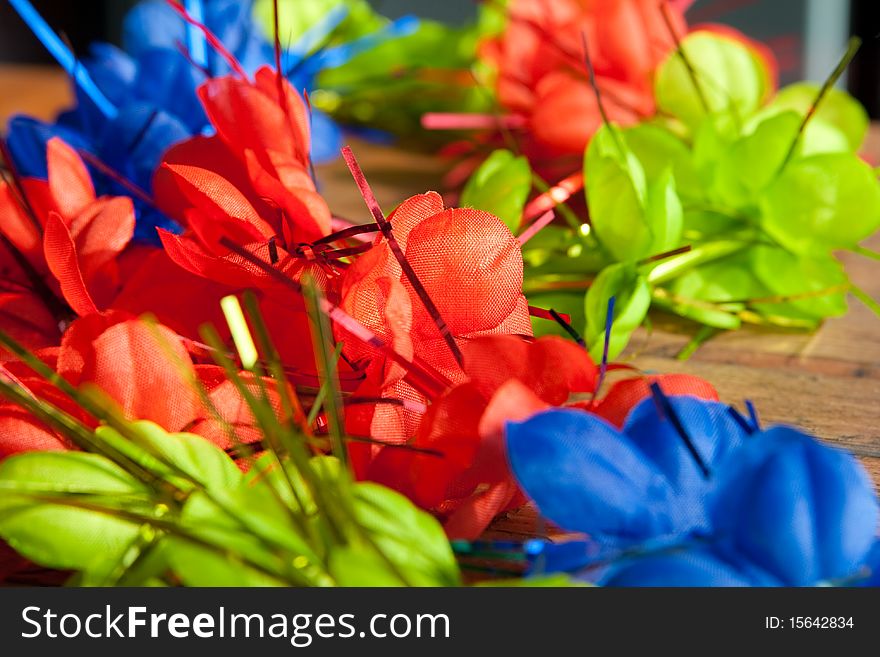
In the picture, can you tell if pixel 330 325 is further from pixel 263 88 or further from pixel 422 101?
pixel 422 101

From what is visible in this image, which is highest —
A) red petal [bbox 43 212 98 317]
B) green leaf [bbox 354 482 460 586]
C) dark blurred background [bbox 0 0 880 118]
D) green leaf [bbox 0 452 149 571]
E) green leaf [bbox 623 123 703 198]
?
dark blurred background [bbox 0 0 880 118]

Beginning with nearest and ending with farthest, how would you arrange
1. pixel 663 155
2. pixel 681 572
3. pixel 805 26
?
pixel 681 572, pixel 663 155, pixel 805 26

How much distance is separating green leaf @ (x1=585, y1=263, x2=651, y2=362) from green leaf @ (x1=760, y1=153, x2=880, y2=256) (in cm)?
7

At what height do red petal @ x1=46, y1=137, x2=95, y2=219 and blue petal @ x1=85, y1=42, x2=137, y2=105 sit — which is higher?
blue petal @ x1=85, y1=42, x2=137, y2=105

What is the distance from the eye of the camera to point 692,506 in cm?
18

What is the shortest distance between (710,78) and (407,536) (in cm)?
32

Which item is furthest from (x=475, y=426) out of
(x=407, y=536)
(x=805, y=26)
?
(x=805, y=26)

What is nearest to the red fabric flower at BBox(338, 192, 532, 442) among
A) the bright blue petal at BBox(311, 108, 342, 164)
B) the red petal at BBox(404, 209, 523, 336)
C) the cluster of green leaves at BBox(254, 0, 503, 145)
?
the red petal at BBox(404, 209, 523, 336)

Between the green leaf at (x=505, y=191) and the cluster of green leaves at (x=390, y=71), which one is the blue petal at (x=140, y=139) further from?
the cluster of green leaves at (x=390, y=71)

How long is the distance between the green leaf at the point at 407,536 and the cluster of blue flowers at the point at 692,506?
0.02 m

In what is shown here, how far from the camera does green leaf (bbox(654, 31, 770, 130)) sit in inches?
17.5

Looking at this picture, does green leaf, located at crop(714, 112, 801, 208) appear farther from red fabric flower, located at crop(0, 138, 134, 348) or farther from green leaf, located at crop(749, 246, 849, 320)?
red fabric flower, located at crop(0, 138, 134, 348)

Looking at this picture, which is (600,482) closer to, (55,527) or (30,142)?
(55,527)
